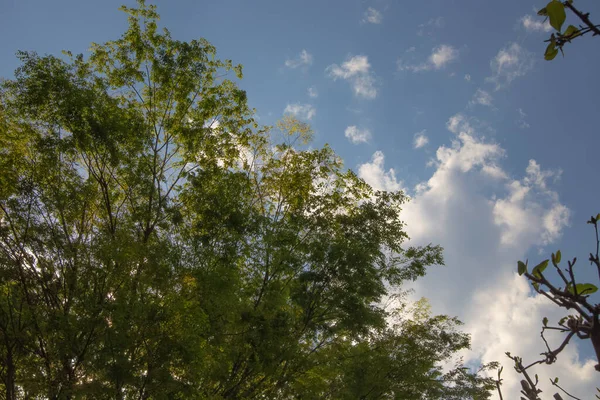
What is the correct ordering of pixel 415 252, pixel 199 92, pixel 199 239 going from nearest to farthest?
1. pixel 199 239
2. pixel 415 252
3. pixel 199 92

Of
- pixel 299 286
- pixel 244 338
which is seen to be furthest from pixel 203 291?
pixel 299 286

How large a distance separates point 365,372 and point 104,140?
31.9 feet

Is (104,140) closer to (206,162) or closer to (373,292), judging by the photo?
(206,162)

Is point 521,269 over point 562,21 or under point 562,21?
under

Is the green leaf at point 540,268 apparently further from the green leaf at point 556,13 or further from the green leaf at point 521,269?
the green leaf at point 556,13

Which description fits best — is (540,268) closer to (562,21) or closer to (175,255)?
(562,21)

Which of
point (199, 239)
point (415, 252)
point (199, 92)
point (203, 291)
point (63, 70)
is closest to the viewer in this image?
point (203, 291)

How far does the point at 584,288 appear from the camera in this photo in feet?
3.20

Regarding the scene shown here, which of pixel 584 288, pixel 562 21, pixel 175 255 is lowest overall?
pixel 584 288

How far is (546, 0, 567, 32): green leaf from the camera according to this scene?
0.95 metres

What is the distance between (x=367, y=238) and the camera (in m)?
11.0

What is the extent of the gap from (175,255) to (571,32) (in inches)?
334

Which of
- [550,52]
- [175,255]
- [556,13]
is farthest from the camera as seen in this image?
[175,255]

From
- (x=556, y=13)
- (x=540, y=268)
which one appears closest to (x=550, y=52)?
(x=556, y=13)
